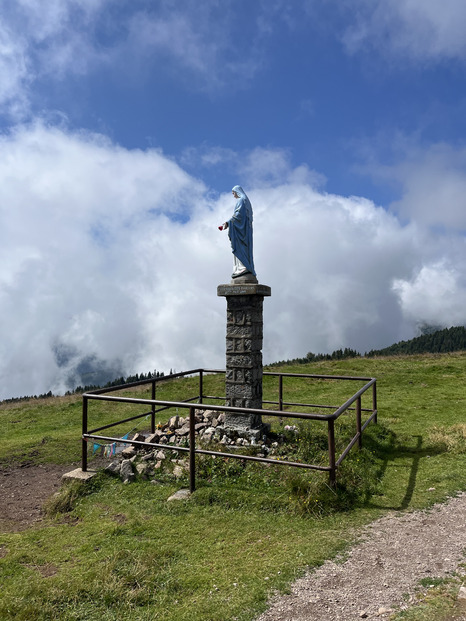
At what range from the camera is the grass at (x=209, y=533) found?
13.2 feet

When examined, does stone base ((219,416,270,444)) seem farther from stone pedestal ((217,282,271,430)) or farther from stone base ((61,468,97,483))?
stone base ((61,468,97,483))

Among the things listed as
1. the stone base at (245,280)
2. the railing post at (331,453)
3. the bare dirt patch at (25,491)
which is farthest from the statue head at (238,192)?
the bare dirt patch at (25,491)

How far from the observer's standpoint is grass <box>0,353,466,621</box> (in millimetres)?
4023

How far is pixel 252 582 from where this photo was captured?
4191 mm

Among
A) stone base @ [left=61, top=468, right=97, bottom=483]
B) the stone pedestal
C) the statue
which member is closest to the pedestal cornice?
the stone pedestal

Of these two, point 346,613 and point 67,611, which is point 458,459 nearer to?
point 346,613

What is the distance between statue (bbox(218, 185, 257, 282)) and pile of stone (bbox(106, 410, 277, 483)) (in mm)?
3395

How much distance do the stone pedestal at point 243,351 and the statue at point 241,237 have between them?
40 cm

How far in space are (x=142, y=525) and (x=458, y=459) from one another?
Answer: 5.79m

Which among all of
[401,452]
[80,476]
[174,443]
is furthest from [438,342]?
[80,476]

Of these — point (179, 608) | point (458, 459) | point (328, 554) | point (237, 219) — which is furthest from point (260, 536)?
point (237, 219)

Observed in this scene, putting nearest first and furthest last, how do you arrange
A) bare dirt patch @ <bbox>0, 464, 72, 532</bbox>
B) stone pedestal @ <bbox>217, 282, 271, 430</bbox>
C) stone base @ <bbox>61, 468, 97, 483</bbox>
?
bare dirt patch @ <bbox>0, 464, 72, 532</bbox>
stone base @ <bbox>61, 468, 97, 483</bbox>
stone pedestal @ <bbox>217, 282, 271, 430</bbox>

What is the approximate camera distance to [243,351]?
9133 mm

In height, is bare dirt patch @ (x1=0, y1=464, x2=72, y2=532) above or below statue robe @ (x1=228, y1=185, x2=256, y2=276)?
below
